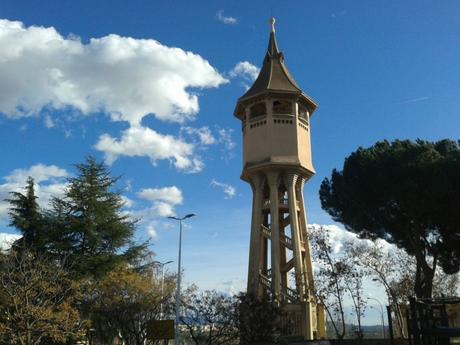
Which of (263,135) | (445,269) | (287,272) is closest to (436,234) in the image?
(445,269)

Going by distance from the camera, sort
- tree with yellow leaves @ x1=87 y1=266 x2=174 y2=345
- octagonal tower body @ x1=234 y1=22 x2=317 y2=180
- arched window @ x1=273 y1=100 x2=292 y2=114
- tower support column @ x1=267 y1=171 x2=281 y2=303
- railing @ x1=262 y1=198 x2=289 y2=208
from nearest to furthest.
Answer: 1. tree with yellow leaves @ x1=87 y1=266 x2=174 y2=345
2. tower support column @ x1=267 y1=171 x2=281 y2=303
3. octagonal tower body @ x1=234 y1=22 x2=317 y2=180
4. railing @ x1=262 y1=198 x2=289 y2=208
5. arched window @ x1=273 y1=100 x2=292 y2=114

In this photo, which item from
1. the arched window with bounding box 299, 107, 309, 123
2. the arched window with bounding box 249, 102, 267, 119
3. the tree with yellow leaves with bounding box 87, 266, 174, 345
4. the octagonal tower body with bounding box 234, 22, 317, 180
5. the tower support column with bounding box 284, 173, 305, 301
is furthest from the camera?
the arched window with bounding box 249, 102, 267, 119

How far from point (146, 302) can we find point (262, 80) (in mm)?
17833

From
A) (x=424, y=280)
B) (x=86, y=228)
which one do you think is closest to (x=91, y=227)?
(x=86, y=228)

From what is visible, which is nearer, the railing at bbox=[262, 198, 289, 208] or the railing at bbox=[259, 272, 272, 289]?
the railing at bbox=[259, 272, 272, 289]

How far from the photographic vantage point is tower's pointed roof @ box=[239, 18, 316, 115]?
3562 cm

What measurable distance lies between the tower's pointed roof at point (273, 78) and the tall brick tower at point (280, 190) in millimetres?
80

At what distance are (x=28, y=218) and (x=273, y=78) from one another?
20.2 meters

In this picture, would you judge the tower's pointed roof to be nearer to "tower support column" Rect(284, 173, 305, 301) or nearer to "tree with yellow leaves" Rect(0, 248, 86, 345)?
"tower support column" Rect(284, 173, 305, 301)

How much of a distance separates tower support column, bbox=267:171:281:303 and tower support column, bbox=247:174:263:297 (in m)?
1.17

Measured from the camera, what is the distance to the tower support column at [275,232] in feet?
103

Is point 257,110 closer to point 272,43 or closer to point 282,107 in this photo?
point 282,107

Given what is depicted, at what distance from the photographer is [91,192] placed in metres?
34.8

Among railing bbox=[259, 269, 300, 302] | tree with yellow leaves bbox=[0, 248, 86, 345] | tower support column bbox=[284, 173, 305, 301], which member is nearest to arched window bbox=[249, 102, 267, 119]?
tower support column bbox=[284, 173, 305, 301]
